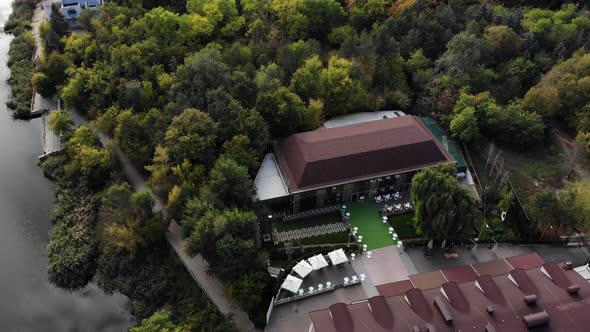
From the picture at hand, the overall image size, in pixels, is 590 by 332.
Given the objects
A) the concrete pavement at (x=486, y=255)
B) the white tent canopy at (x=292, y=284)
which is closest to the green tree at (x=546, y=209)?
the concrete pavement at (x=486, y=255)

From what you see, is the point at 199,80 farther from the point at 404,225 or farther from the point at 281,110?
the point at 404,225

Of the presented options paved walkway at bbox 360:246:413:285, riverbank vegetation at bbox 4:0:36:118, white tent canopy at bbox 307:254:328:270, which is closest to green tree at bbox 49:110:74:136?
riverbank vegetation at bbox 4:0:36:118

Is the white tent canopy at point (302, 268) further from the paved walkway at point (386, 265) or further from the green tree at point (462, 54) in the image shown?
the green tree at point (462, 54)

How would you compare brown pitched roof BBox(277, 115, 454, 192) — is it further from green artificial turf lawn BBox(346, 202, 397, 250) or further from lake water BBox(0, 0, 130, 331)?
lake water BBox(0, 0, 130, 331)

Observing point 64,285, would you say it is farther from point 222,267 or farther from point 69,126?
point 69,126

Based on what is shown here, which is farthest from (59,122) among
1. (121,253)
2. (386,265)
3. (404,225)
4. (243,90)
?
(404,225)

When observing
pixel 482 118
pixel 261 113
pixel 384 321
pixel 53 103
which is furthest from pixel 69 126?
pixel 482 118
